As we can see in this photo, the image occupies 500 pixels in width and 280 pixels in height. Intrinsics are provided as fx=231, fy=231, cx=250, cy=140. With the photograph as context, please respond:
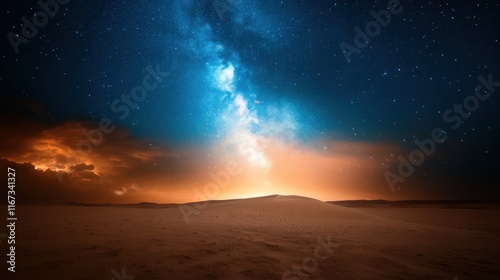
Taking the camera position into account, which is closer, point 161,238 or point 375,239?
point 161,238

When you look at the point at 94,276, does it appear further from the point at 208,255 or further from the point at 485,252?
the point at 485,252

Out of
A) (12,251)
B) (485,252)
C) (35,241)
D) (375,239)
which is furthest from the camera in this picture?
(375,239)

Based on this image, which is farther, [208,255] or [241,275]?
[208,255]

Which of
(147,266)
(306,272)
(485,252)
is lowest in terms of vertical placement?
(485,252)

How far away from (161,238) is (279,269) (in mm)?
4641

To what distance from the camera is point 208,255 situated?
20.8 ft

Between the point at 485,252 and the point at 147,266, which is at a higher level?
the point at 147,266

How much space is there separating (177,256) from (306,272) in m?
3.30

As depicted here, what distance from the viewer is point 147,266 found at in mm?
5258

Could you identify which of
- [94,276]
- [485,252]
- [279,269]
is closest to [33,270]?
[94,276]

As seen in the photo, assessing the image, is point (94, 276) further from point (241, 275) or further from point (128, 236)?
point (128, 236)

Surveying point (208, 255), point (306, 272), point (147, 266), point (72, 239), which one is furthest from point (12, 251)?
point (306, 272)

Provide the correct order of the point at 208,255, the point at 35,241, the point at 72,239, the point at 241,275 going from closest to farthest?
the point at 241,275 < the point at 208,255 < the point at 35,241 < the point at 72,239

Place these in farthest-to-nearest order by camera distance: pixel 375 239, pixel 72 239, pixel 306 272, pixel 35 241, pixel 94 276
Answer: pixel 375 239
pixel 72 239
pixel 35 241
pixel 306 272
pixel 94 276
